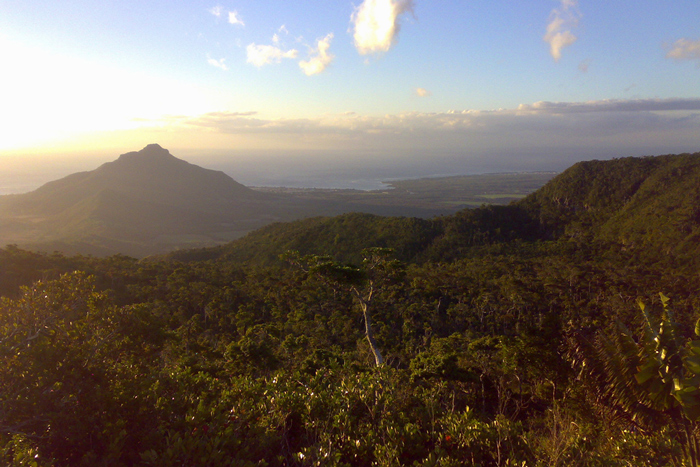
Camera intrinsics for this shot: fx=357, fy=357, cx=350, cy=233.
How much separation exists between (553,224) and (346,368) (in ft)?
191

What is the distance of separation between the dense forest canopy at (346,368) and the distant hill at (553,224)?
1369 centimetres

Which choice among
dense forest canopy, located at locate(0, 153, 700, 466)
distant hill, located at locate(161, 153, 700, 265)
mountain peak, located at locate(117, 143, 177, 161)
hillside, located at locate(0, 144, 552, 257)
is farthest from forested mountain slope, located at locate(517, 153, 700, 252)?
mountain peak, located at locate(117, 143, 177, 161)

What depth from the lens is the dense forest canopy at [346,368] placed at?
453 cm

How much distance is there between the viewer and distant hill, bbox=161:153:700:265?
44.1 metres

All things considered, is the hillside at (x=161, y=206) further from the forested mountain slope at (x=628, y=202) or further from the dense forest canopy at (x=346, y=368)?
the dense forest canopy at (x=346, y=368)

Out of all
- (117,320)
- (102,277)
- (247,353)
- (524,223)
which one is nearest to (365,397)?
(117,320)

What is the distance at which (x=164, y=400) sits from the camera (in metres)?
5.43

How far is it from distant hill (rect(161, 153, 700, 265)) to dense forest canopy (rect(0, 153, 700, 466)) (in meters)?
13.7

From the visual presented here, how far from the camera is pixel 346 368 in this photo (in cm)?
1127

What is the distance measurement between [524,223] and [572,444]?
61.8m

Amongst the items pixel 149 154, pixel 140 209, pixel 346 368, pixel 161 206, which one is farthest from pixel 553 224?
pixel 149 154

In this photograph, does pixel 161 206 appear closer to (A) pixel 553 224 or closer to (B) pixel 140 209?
(B) pixel 140 209

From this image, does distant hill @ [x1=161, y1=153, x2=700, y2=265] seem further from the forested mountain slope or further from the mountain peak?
the mountain peak

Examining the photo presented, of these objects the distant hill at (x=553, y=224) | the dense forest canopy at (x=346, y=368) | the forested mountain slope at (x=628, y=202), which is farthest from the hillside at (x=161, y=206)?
the dense forest canopy at (x=346, y=368)
